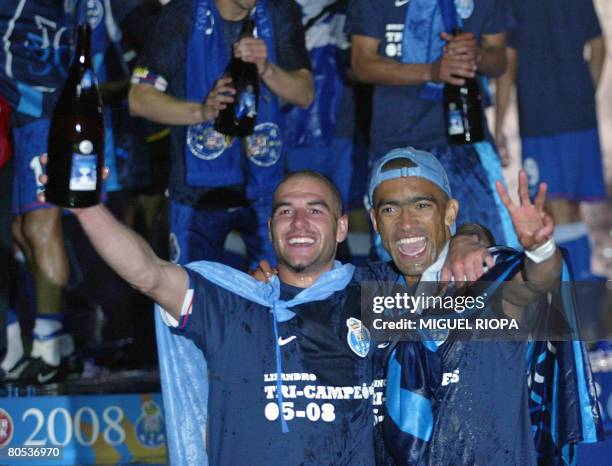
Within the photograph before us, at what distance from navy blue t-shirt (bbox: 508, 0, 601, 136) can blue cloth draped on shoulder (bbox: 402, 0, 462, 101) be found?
1.33 m

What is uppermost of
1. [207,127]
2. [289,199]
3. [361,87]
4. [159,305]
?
[361,87]

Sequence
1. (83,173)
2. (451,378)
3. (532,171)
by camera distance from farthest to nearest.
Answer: (532,171) → (451,378) → (83,173)

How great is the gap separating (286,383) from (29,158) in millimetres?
2657

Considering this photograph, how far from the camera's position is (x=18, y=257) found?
666 centimetres

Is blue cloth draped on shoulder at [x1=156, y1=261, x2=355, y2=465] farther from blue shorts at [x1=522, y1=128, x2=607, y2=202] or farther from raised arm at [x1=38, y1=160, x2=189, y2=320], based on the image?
blue shorts at [x1=522, y1=128, x2=607, y2=202]

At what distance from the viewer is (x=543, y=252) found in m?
3.43

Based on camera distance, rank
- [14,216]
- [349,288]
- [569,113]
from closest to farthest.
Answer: [349,288] → [14,216] → [569,113]

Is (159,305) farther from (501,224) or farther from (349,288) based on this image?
(501,224)

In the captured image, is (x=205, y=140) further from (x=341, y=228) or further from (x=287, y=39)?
(x=341, y=228)

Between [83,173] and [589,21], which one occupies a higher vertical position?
[589,21]

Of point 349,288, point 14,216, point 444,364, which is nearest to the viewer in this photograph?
point 444,364

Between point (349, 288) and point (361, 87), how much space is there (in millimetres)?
2773

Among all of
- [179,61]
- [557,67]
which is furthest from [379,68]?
[557,67]

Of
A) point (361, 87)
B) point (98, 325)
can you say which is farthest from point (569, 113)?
point (98, 325)
